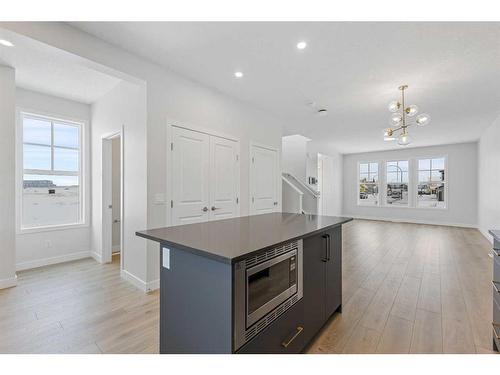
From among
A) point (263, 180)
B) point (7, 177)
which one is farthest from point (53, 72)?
point (263, 180)

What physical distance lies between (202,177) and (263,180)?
4.88 feet

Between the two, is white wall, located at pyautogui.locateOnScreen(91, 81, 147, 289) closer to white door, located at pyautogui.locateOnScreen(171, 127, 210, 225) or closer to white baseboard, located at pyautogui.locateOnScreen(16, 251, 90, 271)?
white door, located at pyautogui.locateOnScreen(171, 127, 210, 225)

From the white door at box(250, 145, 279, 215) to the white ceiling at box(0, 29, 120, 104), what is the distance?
2525 mm

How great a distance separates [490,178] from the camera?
5.57 meters

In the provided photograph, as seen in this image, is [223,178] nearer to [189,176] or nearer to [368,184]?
[189,176]

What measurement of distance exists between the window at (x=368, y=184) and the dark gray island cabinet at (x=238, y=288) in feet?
28.6

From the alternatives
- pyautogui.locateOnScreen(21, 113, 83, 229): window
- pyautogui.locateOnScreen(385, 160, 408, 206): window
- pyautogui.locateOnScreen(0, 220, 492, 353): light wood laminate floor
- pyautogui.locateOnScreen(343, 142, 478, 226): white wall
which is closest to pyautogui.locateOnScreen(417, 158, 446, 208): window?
pyautogui.locateOnScreen(343, 142, 478, 226): white wall

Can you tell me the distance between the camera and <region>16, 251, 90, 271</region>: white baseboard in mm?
Answer: 3563

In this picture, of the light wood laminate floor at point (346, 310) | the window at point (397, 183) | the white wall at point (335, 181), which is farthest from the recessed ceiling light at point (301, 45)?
the window at point (397, 183)

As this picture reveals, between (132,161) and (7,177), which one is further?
(132,161)

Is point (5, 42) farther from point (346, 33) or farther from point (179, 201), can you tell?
point (346, 33)

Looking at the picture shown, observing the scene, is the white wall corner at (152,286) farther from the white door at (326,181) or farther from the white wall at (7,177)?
the white door at (326,181)

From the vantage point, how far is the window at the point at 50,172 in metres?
3.72
